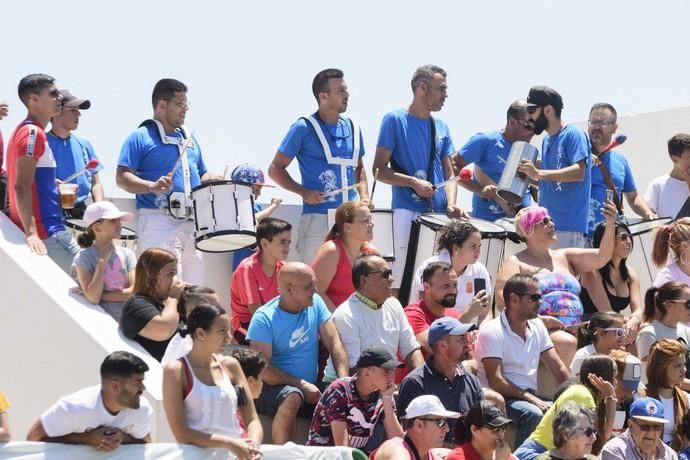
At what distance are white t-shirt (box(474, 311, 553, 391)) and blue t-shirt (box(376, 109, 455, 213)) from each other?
2390 mm

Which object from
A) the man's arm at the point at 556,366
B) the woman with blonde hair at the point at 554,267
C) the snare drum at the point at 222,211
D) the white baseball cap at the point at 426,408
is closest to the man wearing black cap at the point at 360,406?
the white baseball cap at the point at 426,408

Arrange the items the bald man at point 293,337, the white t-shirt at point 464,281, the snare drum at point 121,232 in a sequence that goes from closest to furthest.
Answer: the bald man at point 293,337 → the snare drum at point 121,232 → the white t-shirt at point 464,281

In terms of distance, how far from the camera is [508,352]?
1222cm

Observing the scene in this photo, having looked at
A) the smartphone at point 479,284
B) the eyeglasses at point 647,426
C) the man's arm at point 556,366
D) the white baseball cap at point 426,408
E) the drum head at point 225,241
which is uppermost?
the drum head at point 225,241

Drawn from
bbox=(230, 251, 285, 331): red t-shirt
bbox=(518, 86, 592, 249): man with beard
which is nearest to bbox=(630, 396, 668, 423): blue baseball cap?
bbox=(230, 251, 285, 331): red t-shirt

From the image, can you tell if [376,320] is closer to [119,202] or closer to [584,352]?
[584,352]

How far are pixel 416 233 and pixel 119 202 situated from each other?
241cm

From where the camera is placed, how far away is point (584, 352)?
1241 cm

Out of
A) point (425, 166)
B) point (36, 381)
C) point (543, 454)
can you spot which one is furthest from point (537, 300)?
point (36, 381)

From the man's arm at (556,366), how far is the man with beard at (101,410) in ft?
12.3

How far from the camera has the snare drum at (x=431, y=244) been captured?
1401 cm

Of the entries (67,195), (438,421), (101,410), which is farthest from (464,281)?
(101,410)

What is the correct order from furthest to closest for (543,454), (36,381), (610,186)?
(610,186), (36,381), (543,454)

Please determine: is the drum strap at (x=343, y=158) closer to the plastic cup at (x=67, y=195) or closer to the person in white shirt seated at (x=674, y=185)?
the plastic cup at (x=67, y=195)
